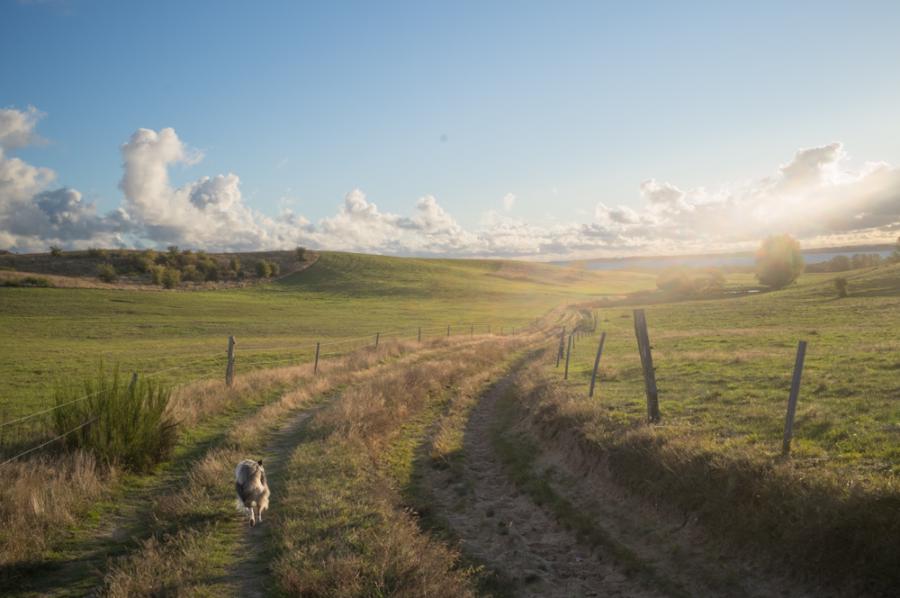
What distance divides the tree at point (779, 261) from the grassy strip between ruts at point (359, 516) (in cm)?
10023

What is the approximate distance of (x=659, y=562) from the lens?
8641mm

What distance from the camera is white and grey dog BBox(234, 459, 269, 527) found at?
891 centimetres

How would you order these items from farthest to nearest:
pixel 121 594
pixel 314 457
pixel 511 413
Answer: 1. pixel 511 413
2. pixel 314 457
3. pixel 121 594

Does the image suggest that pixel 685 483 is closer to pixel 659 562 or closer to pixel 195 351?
pixel 659 562

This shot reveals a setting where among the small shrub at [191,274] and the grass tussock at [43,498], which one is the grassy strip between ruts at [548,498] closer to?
the grass tussock at [43,498]

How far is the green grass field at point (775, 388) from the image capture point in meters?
10.4

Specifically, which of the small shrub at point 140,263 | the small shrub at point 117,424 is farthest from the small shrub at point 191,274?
the small shrub at point 117,424

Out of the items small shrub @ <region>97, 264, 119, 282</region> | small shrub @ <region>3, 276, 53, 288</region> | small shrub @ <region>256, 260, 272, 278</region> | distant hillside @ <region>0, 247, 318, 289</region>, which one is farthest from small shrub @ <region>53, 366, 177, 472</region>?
small shrub @ <region>256, 260, 272, 278</region>

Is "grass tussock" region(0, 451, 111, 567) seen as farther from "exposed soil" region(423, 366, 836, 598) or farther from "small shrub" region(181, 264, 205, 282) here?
"small shrub" region(181, 264, 205, 282)

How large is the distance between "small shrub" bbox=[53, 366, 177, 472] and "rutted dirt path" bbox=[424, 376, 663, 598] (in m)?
6.32

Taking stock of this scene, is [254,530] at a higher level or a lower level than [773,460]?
lower

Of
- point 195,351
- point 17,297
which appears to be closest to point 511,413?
point 195,351

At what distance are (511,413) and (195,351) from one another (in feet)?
98.2

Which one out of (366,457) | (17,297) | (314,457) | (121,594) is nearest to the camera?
(121,594)
